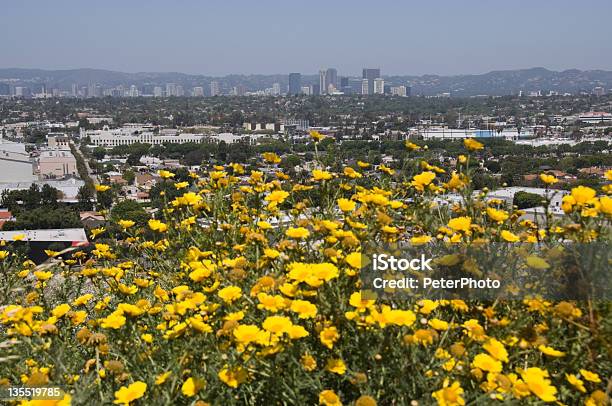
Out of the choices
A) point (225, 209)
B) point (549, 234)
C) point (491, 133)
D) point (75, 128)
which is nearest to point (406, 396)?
point (549, 234)

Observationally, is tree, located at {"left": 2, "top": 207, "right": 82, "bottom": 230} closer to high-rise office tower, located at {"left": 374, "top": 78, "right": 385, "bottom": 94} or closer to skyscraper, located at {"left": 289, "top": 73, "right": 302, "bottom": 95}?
high-rise office tower, located at {"left": 374, "top": 78, "right": 385, "bottom": 94}

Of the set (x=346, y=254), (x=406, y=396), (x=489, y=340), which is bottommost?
(x=406, y=396)

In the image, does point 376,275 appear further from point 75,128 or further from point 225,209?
point 75,128

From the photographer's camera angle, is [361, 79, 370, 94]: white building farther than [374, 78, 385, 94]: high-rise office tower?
Yes

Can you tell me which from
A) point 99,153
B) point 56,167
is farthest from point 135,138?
point 56,167

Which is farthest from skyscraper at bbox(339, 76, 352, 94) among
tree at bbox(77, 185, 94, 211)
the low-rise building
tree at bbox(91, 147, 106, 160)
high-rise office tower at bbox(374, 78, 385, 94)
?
tree at bbox(77, 185, 94, 211)

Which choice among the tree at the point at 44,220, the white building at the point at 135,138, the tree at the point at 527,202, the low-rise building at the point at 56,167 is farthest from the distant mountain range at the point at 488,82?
the tree at the point at 527,202

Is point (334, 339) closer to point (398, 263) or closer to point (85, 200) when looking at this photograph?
point (398, 263)

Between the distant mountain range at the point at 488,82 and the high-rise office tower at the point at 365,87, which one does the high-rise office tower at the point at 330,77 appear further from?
the distant mountain range at the point at 488,82

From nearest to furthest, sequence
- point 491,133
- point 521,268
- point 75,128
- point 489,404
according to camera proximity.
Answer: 1. point 489,404
2. point 521,268
3. point 491,133
4. point 75,128
